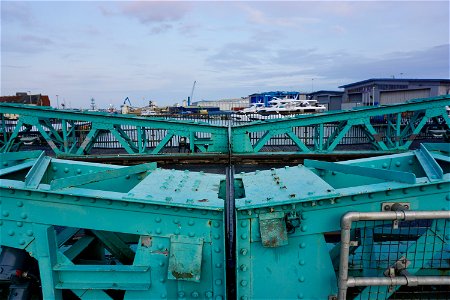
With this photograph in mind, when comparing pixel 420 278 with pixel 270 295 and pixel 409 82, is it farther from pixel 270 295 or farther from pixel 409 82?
pixel 409 82

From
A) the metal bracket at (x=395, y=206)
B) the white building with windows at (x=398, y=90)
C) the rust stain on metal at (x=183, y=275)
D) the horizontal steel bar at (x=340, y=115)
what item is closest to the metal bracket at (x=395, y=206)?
the metal bracket at (x=395, y=206)

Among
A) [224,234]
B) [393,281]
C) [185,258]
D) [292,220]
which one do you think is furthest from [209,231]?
[393,281]

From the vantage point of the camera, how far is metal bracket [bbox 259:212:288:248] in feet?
11.0

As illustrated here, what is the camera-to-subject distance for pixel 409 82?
47.2 m

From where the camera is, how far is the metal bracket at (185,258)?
337cm

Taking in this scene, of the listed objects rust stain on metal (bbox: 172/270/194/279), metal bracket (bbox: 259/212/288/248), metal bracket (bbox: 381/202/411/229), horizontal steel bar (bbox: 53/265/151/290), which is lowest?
horizontal steel bar (bbox: 53/265/151/290)

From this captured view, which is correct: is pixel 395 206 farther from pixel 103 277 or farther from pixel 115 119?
pixel 115 119

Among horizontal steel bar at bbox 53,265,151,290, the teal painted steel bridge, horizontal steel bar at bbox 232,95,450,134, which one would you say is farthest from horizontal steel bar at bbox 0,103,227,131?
horizontal steel bar at bbox 53,265,151,290

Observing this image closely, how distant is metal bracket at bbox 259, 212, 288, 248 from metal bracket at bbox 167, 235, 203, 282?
2.11ft

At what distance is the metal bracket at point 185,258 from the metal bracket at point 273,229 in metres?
0.64

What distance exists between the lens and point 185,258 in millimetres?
3412

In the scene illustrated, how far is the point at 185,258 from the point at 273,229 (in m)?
0.92

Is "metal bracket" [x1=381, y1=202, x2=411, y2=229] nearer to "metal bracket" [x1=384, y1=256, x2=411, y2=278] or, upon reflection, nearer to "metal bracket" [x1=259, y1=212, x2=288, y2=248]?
"metal bracket" [x1=384, y1=256, x2=411, y2=278]

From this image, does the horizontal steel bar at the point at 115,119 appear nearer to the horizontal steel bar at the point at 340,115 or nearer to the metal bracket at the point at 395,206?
the horizontal steel bar at the point at 340,115
